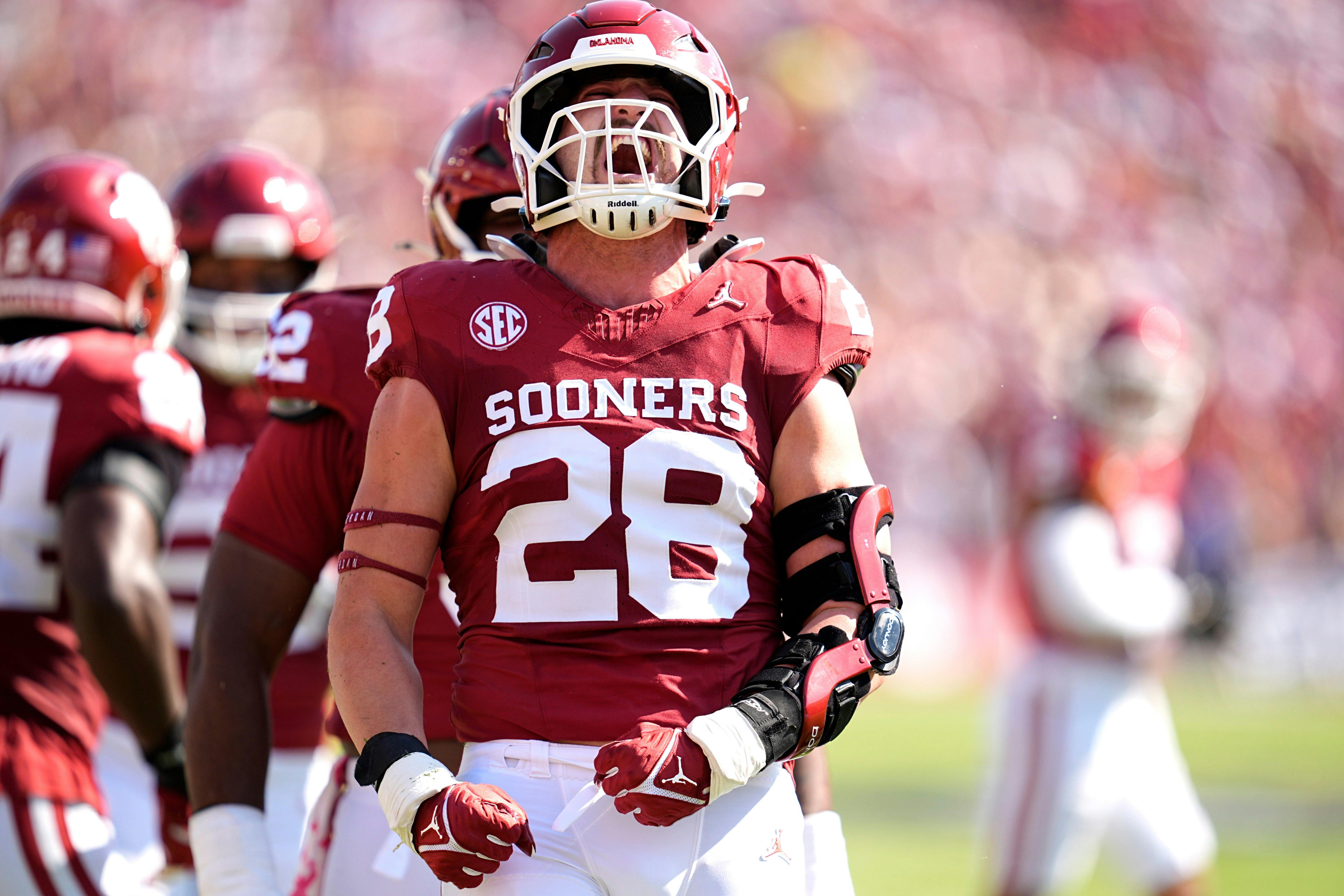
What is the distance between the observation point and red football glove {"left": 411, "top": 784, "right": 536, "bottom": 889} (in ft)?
6.70

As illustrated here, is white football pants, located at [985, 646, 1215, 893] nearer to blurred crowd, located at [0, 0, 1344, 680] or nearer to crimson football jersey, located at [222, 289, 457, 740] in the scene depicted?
crimson football jersey, located at [222, 289, 457, 740]

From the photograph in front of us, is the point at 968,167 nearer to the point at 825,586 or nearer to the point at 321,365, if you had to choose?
the point at 321,365

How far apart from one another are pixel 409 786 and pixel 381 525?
41 cm

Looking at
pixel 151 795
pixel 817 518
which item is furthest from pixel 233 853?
pixel 151 795

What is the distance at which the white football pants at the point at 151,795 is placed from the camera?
396 centimetres

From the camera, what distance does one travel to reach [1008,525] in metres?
7.65

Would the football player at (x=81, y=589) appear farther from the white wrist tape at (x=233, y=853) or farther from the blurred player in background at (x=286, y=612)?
the white wrist tape at (x=233, y=853)

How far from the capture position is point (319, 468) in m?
2.80

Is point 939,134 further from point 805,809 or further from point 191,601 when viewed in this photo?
point 805,809

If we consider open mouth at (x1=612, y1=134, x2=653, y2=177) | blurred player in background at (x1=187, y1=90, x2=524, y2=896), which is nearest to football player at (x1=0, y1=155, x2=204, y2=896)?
blurred player in background at (x1=187, y1=90, x2=524, y2=896)

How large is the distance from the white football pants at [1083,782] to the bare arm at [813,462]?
4257 mm

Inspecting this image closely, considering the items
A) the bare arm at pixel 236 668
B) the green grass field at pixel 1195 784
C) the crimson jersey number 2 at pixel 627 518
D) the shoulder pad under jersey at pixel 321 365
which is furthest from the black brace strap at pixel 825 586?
the green grass field at pixel 1195 784

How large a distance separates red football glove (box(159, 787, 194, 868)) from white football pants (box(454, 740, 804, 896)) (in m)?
1.43

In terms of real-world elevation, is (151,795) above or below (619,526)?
below
